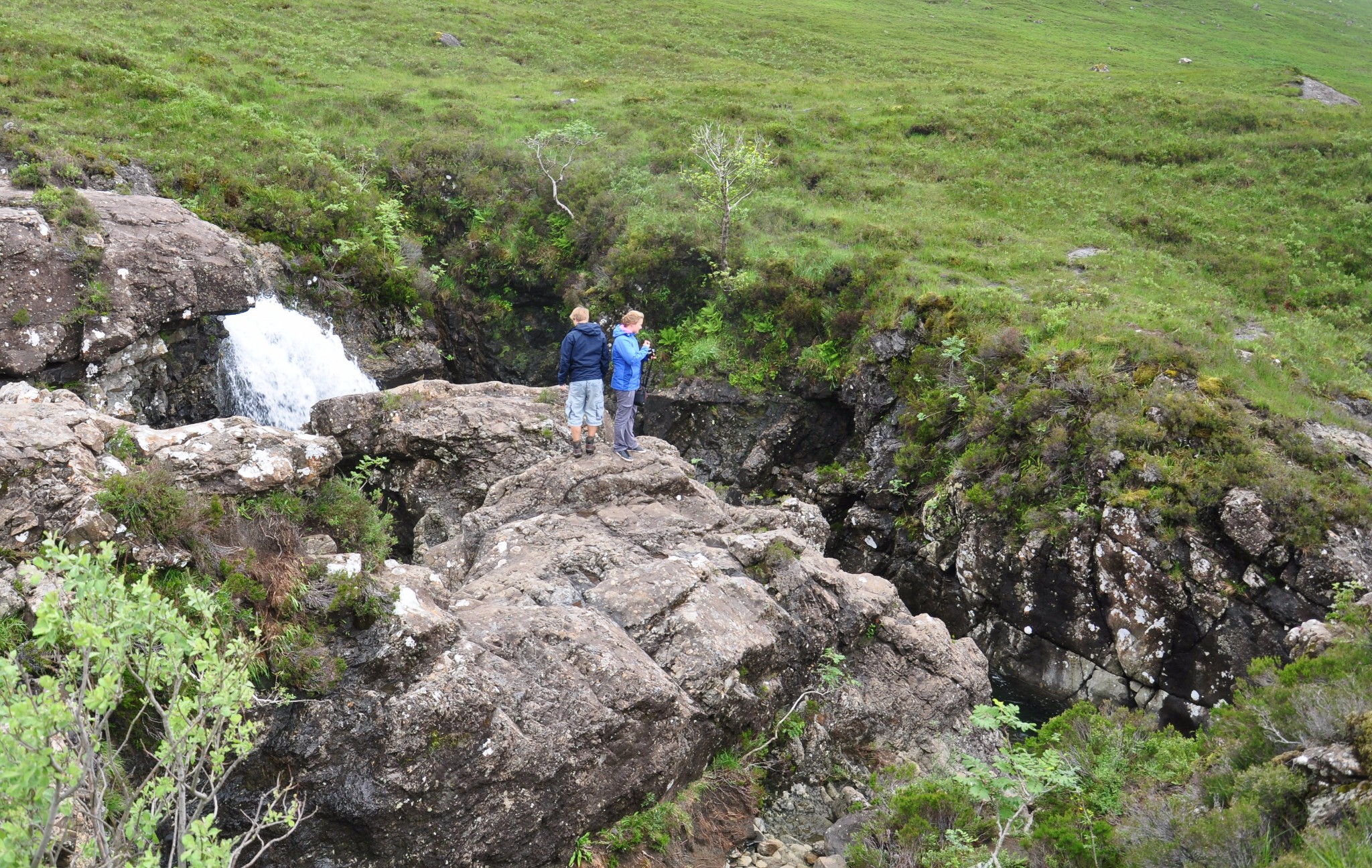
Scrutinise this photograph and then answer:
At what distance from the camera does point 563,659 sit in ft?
31.9

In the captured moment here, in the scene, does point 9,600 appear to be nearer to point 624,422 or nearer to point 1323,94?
point 624,422

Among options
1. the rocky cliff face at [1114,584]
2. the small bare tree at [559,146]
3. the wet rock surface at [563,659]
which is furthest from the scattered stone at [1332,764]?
the small bare tree at [559,146]

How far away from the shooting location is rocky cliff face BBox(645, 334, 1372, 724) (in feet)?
50.0

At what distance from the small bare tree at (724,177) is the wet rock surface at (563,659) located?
13.5 m

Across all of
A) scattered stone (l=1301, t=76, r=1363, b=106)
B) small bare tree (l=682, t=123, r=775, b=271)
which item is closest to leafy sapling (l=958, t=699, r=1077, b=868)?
small bare tree (l=682, t=123, r=775, b=271)

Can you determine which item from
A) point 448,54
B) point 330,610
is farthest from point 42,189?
point 448,54

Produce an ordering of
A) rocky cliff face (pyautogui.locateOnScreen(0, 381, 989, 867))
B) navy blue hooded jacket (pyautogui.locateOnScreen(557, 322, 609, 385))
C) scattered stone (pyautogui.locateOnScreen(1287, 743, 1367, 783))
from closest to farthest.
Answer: scattered stone (pyautogui.locateOnScreen(1287, 743, 1367, 783)) → rocky cliff face (pyautogui.locateOnScreen(0, 381, 989, 867)) → navy blue hooded jacket (pyautogui.locateOnScreen(557, 322, 609, 385))

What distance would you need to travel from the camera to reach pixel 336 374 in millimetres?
22375

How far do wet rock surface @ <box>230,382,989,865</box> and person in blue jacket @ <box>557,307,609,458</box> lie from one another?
2.70 ft

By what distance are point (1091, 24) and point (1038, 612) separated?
7738cm

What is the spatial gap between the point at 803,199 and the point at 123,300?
23762 millimetres

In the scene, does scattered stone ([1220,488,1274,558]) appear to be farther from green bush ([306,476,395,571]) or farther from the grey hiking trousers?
green bush ([306,476,395,571])

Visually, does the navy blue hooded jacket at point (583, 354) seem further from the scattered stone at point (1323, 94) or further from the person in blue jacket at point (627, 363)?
the scattered stone at point (1323, 94)

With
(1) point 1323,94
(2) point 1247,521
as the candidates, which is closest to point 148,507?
(2) point 1247,521
